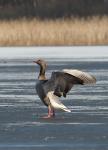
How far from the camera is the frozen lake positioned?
24.0 ft

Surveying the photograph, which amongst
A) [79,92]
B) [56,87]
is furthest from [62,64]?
[56,87]

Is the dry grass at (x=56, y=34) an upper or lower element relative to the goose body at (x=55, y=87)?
lower

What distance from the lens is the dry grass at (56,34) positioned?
916 inches

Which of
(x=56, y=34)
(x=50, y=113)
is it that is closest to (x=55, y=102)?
(x=50, y=113)

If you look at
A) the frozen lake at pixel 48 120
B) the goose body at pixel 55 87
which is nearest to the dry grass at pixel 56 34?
the frozen lake at pixel 48 120

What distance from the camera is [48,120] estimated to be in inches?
352

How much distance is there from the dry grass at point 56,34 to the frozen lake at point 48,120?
779cm

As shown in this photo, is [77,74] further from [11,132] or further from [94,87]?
[94,87]

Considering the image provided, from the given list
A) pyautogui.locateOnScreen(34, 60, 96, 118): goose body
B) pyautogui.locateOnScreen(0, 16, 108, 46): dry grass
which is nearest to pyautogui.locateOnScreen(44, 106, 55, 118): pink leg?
pyautogui.locateOnScreen(34, 60, 96, 118): goose body

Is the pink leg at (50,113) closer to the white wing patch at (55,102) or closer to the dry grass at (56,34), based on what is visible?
the white wing patch at (55,102)

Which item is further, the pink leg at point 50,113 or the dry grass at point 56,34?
the dry grass at point 56,34

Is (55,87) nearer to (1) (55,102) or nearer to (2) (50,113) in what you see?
(1) (55,102)

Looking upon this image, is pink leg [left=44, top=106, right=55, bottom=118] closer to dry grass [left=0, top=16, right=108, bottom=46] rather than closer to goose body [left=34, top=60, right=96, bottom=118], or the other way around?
goose body [left=34, top=60, right=96, bottom=118]

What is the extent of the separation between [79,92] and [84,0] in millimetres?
24790
